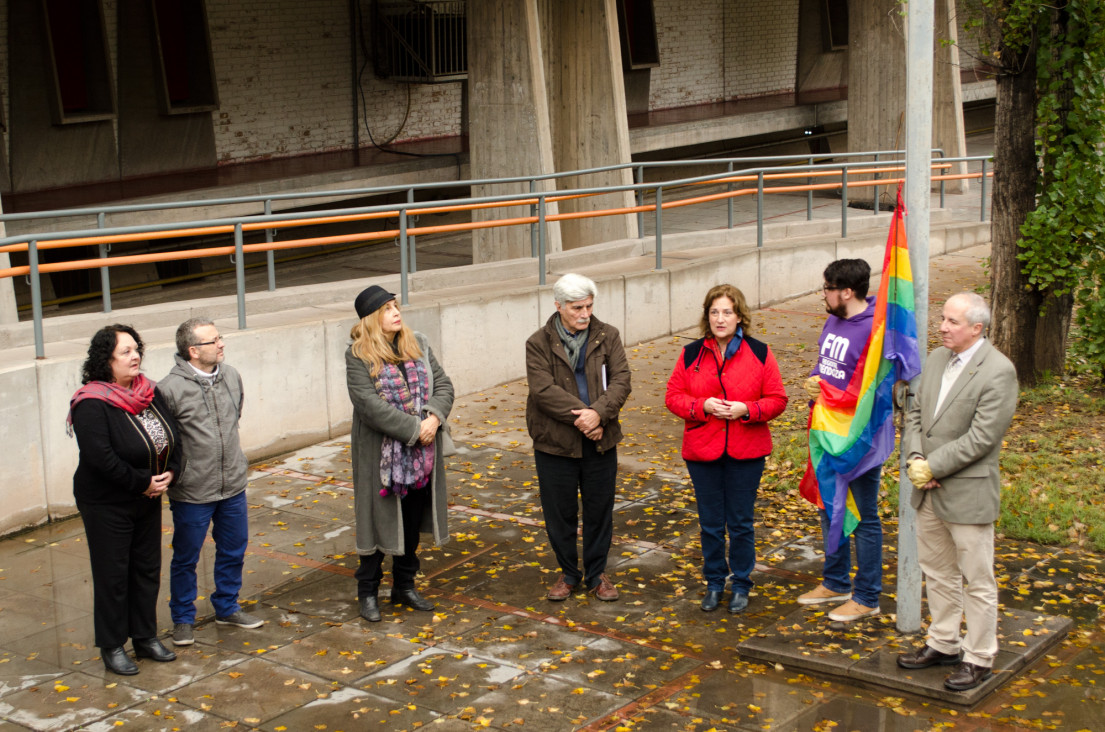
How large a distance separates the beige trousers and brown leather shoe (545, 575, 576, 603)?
2017 mm

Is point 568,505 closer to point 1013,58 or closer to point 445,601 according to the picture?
point 445,601

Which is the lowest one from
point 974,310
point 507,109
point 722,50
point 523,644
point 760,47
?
point 523,644

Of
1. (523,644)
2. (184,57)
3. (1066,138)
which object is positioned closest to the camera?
(523,644)

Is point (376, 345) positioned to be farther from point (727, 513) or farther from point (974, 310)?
point (974, 310)

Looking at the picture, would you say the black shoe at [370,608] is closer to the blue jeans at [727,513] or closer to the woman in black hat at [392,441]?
the woman in black hat at [392,441]

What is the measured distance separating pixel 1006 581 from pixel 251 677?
162 inches

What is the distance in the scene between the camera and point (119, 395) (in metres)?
6.12

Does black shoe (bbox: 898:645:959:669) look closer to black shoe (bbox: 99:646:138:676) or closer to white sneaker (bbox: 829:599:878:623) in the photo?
white sneaker (bbox: 829:599:878:623)

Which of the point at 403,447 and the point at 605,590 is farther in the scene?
the point at 605,590

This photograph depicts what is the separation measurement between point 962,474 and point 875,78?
Answer: 17981mm

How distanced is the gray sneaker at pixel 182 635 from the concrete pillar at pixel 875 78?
58.7 ft

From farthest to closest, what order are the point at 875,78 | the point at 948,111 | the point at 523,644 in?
the point at 948,111, the point at 875,78, the point at 523,644


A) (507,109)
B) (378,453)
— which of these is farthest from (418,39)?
(378,453)

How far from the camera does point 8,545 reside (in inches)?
329
